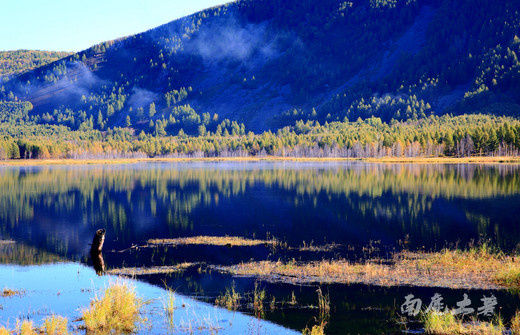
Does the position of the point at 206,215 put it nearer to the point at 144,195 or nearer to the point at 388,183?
the point at 144,195

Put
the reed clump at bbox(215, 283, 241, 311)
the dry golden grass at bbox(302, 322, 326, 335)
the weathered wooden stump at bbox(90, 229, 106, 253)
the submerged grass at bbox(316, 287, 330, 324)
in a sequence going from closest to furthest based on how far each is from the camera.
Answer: the dry golden grass at bbox(302, 322, 326, 335) < the submerged grass at bbox(316, 287, 330, 324) < the reed clump at bbox(215, 283, 241, 311) < the weathered wooden stump at bbox(90, 229, 106, 253)

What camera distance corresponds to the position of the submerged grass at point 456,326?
68.4 ft

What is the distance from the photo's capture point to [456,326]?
2130 cm

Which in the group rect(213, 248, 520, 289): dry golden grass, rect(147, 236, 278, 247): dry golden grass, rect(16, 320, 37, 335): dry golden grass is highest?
rect(16, 320, 37, 335): dry golden grass

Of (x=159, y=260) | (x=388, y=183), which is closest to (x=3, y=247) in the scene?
(x=159, y=260)

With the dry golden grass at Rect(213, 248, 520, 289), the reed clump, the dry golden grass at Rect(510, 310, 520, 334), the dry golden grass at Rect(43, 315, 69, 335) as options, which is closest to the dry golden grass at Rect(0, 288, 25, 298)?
the dry golden grass at Rect(43, 315, 69, 335)

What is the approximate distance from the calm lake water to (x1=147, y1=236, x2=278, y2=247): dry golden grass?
1698mm

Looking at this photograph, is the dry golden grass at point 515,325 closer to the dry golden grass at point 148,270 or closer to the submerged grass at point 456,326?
the submerged grass at point 456,326

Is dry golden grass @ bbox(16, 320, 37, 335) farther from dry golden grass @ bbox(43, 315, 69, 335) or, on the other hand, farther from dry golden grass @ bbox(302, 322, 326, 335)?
dry golden grass @ bbox(302, 322, 326, 335)

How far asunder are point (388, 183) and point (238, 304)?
75939 millimetres

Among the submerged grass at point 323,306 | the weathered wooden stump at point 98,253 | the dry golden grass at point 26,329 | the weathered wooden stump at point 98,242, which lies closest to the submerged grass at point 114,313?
the dry golden grass at point 26,329

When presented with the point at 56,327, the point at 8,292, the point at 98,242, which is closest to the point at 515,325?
the point at 56,327

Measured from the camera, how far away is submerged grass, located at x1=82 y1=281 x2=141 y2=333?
22.1 meters

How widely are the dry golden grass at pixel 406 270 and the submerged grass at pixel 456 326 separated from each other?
21.0ft
